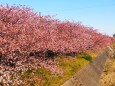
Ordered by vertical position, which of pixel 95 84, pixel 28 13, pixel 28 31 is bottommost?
pixel 95 84

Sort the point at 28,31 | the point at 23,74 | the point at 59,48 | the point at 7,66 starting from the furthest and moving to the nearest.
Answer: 1. the point at 59,48
2. the point at 28,31
3. the point at 23,74
4. the point at 7,66

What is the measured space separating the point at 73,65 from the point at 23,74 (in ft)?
33.7

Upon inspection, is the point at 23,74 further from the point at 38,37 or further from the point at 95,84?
the point at 95,84

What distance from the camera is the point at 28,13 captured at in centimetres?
2206

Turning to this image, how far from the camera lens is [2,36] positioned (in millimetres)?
16641

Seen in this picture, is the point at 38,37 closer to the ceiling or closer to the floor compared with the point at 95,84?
closer to the ceiling

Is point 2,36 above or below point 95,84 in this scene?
above

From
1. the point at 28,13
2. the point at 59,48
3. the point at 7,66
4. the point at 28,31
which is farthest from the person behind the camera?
the point at 59,48

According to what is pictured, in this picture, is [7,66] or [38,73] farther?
[38,73]

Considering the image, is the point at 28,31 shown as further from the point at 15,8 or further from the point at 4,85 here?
the point at 4,85

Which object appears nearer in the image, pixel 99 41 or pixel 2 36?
pixel 2 36

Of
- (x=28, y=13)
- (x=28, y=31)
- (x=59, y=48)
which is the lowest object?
(x=59, y=48)

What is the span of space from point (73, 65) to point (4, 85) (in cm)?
1347

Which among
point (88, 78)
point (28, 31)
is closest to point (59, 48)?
point (88, 78)
